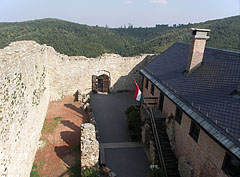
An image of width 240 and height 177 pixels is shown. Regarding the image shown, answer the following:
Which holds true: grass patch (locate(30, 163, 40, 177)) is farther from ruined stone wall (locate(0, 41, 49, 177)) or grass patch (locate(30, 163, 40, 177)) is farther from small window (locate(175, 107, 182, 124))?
small window (locate(175, 107, 182, 124))

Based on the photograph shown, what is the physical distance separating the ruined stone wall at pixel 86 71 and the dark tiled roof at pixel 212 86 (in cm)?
809

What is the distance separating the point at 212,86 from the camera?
334 inches

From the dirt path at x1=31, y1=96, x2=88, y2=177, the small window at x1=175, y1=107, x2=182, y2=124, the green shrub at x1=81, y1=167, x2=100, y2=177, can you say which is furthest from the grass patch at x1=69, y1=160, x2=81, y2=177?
the small window at x1=175, y1=107, x2=182, y2=124

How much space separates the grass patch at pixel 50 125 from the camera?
1263cm

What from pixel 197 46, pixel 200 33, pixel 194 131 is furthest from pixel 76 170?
pixel 200 33

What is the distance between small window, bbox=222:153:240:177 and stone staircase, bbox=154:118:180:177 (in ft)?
10.8

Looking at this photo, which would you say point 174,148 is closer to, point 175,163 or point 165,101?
point 175,163

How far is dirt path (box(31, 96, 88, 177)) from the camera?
952 cm

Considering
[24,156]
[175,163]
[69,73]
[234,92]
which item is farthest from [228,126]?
[69,73]

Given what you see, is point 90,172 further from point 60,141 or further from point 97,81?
point 97,81

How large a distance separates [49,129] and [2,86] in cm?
751

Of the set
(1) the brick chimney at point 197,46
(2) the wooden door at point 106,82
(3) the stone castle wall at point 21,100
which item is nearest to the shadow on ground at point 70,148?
(3) the stone castle wall at point 21,100

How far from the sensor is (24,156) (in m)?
8.09

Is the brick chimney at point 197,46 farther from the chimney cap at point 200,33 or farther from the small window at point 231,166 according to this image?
the small window at point 231,166
